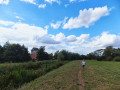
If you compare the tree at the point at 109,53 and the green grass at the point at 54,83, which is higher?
the tree at the point at 109,53

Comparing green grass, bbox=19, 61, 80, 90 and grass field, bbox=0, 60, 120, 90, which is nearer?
grass field, bbox=0, 60, 120, 90

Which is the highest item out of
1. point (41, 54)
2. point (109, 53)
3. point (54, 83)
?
point (109, 53)

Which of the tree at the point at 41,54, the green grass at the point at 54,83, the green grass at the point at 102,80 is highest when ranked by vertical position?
the tree at the point at 41,54

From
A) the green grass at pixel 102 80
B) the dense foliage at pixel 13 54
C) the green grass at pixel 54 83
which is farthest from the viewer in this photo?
the dense foliage at pixel 13 54

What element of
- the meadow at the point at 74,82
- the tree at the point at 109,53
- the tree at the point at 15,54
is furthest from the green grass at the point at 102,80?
the tree at the point at 109,53

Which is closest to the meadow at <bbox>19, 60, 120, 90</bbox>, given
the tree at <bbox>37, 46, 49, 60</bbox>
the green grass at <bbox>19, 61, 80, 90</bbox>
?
the green grass at <bbox>19, 61, 80, 90</bbox>

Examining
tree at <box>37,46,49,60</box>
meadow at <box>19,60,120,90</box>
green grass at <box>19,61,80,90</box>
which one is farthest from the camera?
tree at <box>37,46,49,60</box>

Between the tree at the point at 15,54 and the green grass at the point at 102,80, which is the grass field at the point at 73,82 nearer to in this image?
the green grass at the point at 102,80

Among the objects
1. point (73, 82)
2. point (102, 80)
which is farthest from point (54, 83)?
point (102, 80)

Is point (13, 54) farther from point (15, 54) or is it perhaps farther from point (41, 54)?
point (41, 54)

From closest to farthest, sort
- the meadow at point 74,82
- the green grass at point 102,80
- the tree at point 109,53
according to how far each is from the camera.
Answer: the green grass at point 102,80 < the meadow at point 74,82 < the tree at point 109,53

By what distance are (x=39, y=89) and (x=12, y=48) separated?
43.8 metres

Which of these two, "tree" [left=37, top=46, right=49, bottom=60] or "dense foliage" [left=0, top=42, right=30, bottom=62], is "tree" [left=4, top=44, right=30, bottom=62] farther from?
"tree" [left=37, top=46, right=49, bottom=60]

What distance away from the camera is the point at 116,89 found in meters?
5.05
